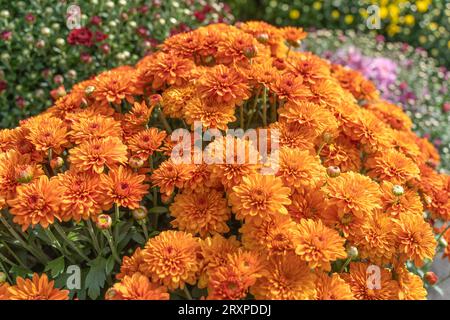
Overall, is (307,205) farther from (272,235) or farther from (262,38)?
(262,38)

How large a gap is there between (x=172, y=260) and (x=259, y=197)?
340mm

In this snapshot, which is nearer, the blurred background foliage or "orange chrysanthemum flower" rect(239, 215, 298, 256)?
"orange chrysanthemum flower" rect(239, 215, 298, 256)

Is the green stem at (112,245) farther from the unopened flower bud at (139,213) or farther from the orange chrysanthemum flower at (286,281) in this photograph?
→ the orange chrysanthemum flower at (286,281)

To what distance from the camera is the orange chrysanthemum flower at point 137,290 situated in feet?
5.11

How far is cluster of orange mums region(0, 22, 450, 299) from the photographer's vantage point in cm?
163

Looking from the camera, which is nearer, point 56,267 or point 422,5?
point 56,267

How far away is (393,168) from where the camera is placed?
2072mm

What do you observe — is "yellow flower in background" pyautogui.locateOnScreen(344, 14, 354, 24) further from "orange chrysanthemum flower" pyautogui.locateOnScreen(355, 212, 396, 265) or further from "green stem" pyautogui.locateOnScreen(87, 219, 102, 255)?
"green stem" pyautogui.locateOnScreen(87, 219, 102, 255)

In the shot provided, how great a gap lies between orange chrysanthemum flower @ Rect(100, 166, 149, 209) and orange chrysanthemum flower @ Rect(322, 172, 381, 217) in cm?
65

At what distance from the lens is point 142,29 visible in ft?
11.7

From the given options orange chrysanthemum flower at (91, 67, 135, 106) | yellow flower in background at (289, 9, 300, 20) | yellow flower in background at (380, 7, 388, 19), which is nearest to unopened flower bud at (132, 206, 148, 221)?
orange chrysanthemum flower at (91, 67, 135, 106)

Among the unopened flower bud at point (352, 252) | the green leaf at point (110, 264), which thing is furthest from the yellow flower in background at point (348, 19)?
the green leaf at point (110, 264)

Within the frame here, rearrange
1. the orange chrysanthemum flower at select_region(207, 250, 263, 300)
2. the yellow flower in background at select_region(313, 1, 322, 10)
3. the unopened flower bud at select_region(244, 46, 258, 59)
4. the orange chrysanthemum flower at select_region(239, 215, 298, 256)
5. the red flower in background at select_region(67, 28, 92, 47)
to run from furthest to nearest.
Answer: the yellow flower in background at select_region(313, 1, 322, 10)
the red flower in background at select_region(67, 28, 92, 47)
the unopened flower bud at select_region(244, 46, 258, 59)
the orange chrysanthemum flower at select_region(239, 215, 298, 256)
the orange chrysanthemum flower at select_region(207, 250, 263, 300)

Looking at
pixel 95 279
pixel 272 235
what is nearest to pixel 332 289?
pixel 272 235
